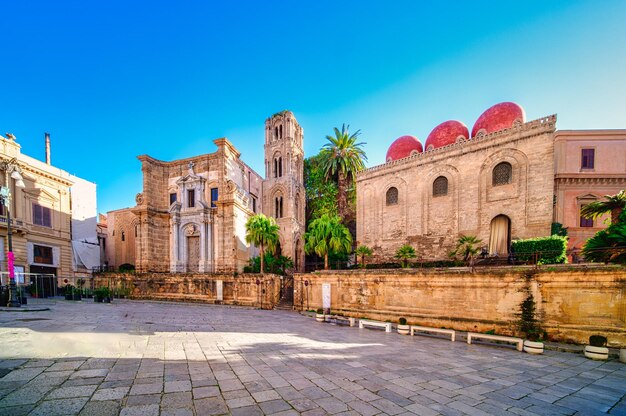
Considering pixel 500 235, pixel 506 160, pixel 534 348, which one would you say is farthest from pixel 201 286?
pixel 506 160

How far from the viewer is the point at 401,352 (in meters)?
8.04

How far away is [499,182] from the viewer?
19938mm

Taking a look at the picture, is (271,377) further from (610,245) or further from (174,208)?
(174,208)

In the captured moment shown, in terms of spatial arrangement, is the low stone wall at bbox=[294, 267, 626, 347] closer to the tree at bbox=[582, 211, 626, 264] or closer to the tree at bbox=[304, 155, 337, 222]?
the tree at bbox=[582, 211, 626, 264]

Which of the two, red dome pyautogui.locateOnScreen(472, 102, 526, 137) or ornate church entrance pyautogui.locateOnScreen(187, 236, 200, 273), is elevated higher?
red dome pyautogui.locateOnScreen(472, 102, 526, 137)

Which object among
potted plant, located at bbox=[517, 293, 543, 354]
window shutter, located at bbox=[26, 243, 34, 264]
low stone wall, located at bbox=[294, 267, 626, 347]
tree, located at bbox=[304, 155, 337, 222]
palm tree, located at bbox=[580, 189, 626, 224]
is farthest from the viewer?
tree, located at bbox=[304, 155, 337, 222]

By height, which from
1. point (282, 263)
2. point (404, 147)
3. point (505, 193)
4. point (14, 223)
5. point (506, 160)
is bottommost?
point (282, 263)

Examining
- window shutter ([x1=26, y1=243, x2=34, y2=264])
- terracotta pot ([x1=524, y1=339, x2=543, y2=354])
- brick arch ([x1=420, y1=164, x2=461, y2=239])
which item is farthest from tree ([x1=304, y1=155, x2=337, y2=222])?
window shutter ([x1=26, y1=243, x2=34, y2=264])

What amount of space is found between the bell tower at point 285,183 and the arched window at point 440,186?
1694 cm

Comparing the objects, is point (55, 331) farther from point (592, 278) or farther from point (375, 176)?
point (375, 176)

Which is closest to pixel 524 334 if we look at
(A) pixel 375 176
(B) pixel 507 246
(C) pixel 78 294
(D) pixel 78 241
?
(B) pixel 507 246

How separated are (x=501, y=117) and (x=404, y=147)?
8272 mm

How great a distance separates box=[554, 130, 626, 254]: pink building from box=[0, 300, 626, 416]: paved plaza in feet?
54.0

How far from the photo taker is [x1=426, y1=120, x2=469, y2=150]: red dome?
23.8 m
